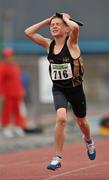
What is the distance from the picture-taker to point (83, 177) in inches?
445

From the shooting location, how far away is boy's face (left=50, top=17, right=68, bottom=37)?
11.4 m

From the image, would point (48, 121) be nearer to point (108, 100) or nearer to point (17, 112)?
point (17, 112)

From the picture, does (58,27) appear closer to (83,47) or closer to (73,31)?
(73,31)

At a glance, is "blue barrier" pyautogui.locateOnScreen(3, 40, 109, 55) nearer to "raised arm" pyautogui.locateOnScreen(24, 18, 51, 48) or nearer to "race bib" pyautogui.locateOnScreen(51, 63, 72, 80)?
"raised arm" pyautogui.locateOnScreen(24, 18, 51, 48)

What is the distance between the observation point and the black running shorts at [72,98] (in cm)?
1144

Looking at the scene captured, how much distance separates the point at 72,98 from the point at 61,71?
49 centimetres

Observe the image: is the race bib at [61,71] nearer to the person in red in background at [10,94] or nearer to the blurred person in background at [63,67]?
the blurred person in background at [63,67]

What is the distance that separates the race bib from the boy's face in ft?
1.39

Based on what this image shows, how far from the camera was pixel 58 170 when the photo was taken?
12.5 metres

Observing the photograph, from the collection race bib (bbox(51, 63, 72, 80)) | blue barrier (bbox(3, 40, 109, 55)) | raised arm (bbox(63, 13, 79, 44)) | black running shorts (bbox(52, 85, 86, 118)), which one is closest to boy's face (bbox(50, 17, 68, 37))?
raised arm (bbox(63, 13, 79, 44))

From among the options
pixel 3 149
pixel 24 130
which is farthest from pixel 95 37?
pixel 3 149

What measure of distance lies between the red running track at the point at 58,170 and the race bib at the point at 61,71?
1.35 metres

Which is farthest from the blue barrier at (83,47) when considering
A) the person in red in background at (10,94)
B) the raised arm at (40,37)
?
the raised arm at (40,37)

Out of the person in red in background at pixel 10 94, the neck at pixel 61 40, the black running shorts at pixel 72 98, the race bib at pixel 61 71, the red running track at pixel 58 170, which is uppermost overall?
the person in red in background at pixel 10 94
